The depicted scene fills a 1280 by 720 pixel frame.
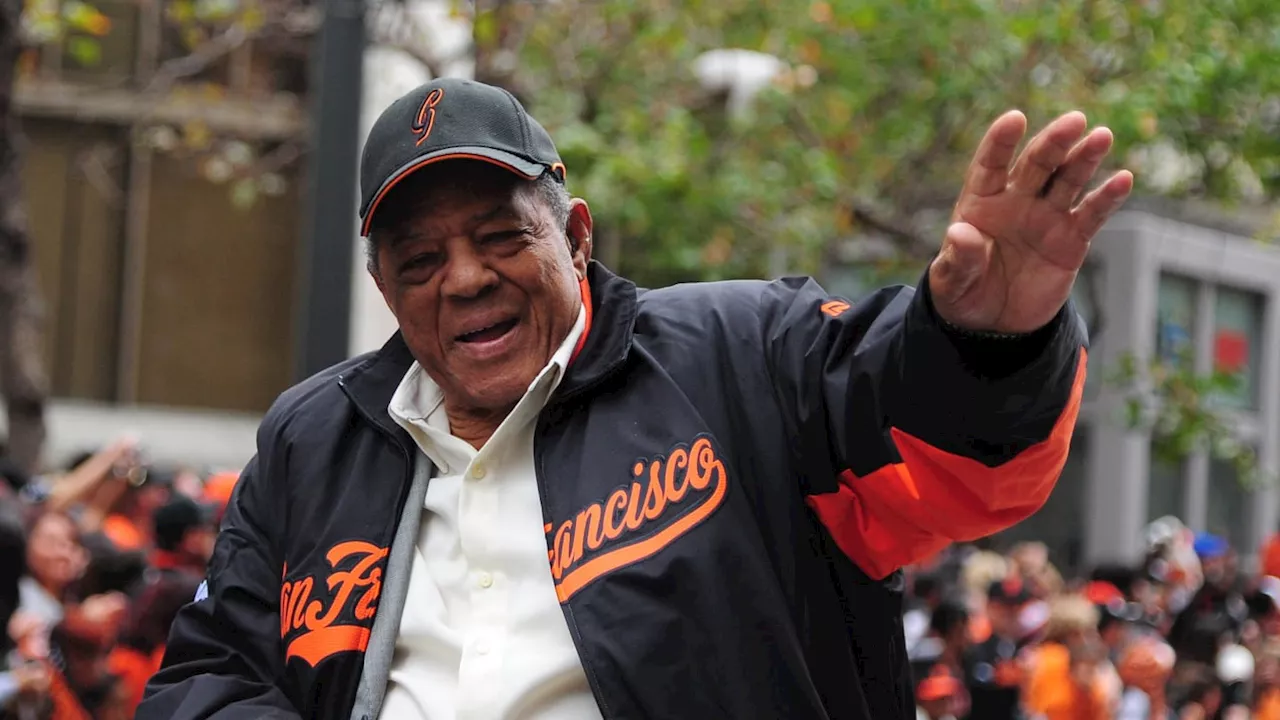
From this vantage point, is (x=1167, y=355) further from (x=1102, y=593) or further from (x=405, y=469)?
(x=405, y=469)

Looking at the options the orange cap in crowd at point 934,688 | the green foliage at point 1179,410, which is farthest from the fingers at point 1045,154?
the green foliage at point 1179,410

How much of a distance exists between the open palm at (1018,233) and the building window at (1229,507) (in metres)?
18.8

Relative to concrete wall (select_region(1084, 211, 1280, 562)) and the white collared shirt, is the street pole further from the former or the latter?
concrete wall (select_region(1084, 211, 1280, 562))

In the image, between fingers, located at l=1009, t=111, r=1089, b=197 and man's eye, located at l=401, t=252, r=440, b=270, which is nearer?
fingers, located at l=1009, t=111, r=1089, b=197

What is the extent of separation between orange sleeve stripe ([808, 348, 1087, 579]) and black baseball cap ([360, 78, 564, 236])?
27.0 inches

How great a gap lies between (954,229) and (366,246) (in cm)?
104

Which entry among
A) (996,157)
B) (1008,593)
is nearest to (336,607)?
(996,157)

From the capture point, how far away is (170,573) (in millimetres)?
6754

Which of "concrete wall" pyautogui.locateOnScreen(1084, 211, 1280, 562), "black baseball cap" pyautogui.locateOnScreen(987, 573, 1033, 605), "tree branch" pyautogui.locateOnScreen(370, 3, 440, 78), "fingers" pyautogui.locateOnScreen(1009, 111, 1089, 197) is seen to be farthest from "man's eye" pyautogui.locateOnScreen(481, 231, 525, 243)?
"concrete wall" pyautogui.locateOnScreen(1084, 211, 1280, 562)

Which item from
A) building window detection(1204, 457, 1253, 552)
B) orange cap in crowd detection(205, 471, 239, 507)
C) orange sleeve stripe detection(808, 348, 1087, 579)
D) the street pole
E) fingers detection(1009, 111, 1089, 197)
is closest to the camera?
fingers detection(1009, 111, 1089, 197)

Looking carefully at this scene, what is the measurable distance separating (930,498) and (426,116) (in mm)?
950

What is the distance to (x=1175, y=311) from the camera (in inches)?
719

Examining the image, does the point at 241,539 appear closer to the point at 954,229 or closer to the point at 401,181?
the point at 401,181

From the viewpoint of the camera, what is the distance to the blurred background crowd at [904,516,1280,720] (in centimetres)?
933
